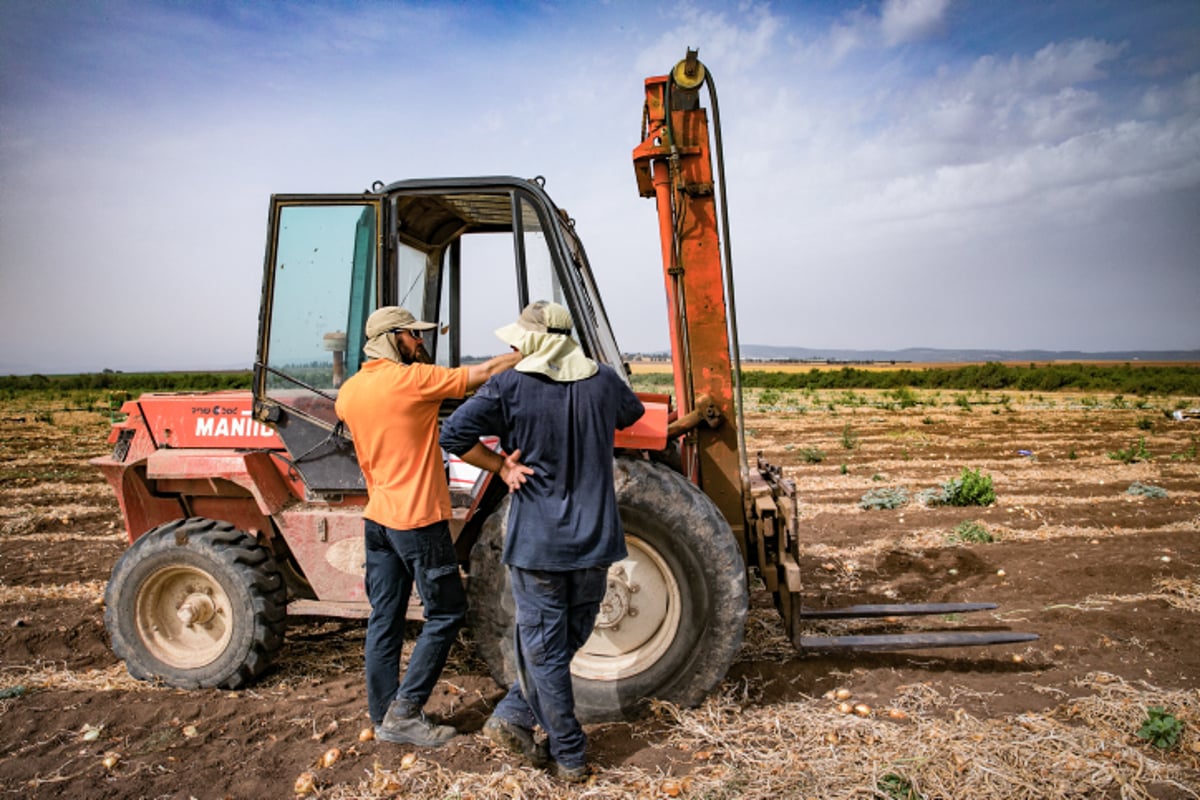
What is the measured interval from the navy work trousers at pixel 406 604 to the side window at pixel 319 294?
114 centimetres

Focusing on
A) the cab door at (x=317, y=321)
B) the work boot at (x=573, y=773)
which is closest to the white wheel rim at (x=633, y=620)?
the work boot at (x=573, y=773)

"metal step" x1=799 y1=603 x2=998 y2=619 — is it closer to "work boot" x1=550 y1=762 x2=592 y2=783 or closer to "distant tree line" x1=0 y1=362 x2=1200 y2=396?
"work boot" x1=550 y1=762 x2=592 y2=783

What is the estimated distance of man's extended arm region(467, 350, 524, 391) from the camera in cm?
358

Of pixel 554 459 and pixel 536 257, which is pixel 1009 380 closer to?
pixel 536 257

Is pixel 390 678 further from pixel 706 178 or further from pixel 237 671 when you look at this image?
pixel 706 178

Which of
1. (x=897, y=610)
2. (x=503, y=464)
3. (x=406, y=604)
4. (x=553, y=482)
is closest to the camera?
(x=553, y=482)

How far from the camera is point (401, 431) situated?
360 centimetres

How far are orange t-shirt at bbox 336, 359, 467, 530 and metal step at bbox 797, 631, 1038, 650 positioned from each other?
2.23m

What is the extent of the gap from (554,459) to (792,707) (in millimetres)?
1950

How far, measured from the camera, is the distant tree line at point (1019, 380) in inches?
1613

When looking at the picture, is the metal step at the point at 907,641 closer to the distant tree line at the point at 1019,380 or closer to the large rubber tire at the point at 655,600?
the large rubber tire at the point at 655,600

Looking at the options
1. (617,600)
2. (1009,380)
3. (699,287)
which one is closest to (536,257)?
(699,287)

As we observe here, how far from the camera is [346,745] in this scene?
3736 mm

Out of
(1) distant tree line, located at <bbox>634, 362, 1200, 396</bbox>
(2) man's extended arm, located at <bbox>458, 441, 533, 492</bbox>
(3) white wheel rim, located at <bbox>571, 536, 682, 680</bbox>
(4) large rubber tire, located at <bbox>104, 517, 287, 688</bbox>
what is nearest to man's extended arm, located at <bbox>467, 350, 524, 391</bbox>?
(2) man's extended arm, located at <bbox>458, 441, 533, 492</bbox>
